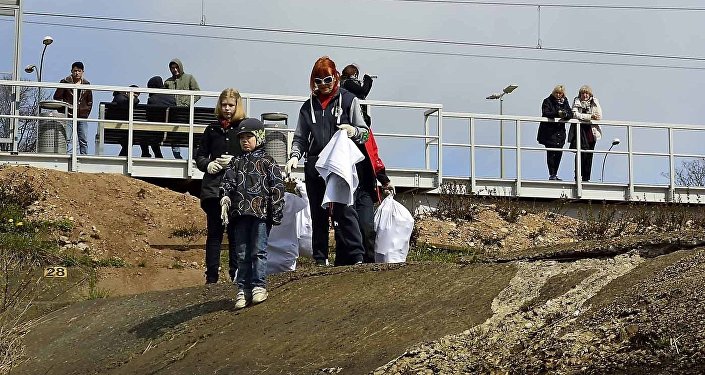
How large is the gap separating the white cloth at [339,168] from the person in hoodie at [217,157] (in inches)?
40.6

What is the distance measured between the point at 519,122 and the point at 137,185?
272 inches

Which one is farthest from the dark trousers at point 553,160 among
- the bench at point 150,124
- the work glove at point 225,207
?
the work glove at point 225,207

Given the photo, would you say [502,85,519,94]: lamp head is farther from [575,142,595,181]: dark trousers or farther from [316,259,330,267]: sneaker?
[316,259,330,267]: sneaker

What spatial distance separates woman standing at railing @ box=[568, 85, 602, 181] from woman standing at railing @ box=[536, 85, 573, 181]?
0.21 meters

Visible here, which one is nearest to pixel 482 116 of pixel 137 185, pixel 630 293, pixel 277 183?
pixel 137 185

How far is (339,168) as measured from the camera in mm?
10234

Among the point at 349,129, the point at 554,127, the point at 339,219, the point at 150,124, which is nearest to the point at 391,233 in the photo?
the point at 339,219

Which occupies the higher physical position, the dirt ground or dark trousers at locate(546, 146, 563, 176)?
dark trousers at locate(546, 146, 563, 176)

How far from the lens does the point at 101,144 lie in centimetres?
2045

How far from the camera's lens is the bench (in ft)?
67.0

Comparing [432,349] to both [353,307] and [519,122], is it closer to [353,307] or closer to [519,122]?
[353,307]

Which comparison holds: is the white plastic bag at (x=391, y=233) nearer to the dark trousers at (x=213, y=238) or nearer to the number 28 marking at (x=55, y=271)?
the dark trousers at (x=213, y=238)

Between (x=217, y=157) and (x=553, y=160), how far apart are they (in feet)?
41.0

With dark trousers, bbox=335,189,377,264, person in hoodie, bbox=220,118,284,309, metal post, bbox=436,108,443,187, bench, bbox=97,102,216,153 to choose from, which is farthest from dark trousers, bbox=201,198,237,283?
metal post, bbox=436,108,443,187
